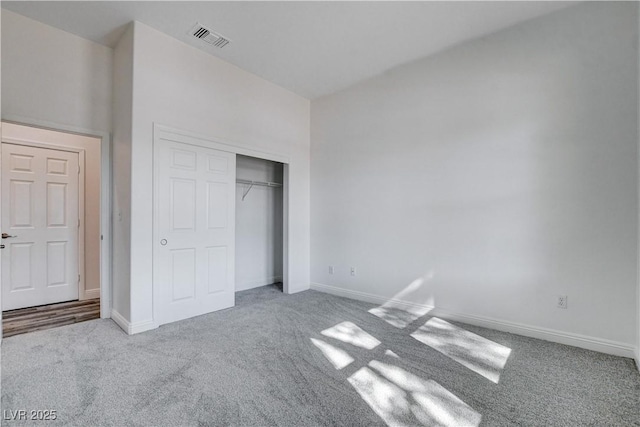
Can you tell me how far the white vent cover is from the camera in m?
3.04

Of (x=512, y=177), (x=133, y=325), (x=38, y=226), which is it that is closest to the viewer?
(x=133, y=325)

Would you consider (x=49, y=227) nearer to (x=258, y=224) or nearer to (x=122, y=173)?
(x=122, y=173)

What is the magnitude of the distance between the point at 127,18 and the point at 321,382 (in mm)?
3760

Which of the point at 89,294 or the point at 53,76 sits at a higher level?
the point at 53,76

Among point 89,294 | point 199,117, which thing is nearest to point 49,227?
point 89,294

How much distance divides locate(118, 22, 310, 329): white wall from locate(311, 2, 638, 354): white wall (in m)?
0.90

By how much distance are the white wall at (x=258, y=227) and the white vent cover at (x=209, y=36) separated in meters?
1.66

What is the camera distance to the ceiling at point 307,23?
2.71 meters

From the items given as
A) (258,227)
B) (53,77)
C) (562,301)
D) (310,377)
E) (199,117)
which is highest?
(53,77)

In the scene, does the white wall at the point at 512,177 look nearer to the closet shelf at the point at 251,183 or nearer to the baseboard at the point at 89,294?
the closet shelf at the point at 251,183

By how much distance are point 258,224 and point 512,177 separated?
3.60 m

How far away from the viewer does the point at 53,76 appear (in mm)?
2959

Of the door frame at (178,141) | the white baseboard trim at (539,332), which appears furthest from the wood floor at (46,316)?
the white baseboard trim at (539,332)

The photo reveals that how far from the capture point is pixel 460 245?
130 inches
